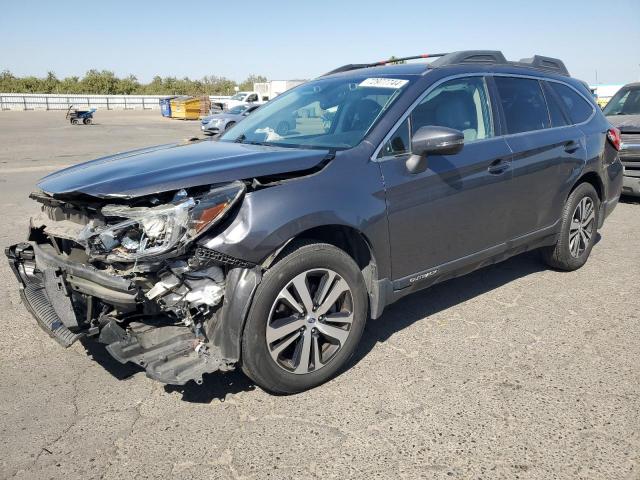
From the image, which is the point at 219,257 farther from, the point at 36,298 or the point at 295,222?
the point at 36,298

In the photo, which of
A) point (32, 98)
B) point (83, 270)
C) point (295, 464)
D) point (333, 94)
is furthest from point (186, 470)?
point (32, 98)

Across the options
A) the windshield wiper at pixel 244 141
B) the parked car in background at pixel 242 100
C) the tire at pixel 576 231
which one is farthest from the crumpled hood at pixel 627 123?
the parked car in background at pixel 242 100

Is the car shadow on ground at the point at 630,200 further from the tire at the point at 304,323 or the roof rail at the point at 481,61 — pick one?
the tire at the point at 304,323

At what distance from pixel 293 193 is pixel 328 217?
0.82ft

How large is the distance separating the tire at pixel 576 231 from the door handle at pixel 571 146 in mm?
388

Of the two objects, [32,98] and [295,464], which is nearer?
[295,464]

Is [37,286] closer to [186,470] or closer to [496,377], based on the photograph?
[186,470]

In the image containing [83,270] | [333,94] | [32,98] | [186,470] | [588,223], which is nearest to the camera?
[186,470]

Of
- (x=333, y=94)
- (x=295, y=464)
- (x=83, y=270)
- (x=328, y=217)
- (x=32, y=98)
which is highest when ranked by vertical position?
(x=32, y=98)

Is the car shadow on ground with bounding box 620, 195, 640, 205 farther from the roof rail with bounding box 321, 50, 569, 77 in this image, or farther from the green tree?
the green tree

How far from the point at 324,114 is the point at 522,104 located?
1.72m

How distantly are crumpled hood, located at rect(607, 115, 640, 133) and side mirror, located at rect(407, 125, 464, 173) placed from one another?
Answer: 6177 millimetres

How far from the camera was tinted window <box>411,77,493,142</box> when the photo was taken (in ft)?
12.2

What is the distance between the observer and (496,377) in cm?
331
